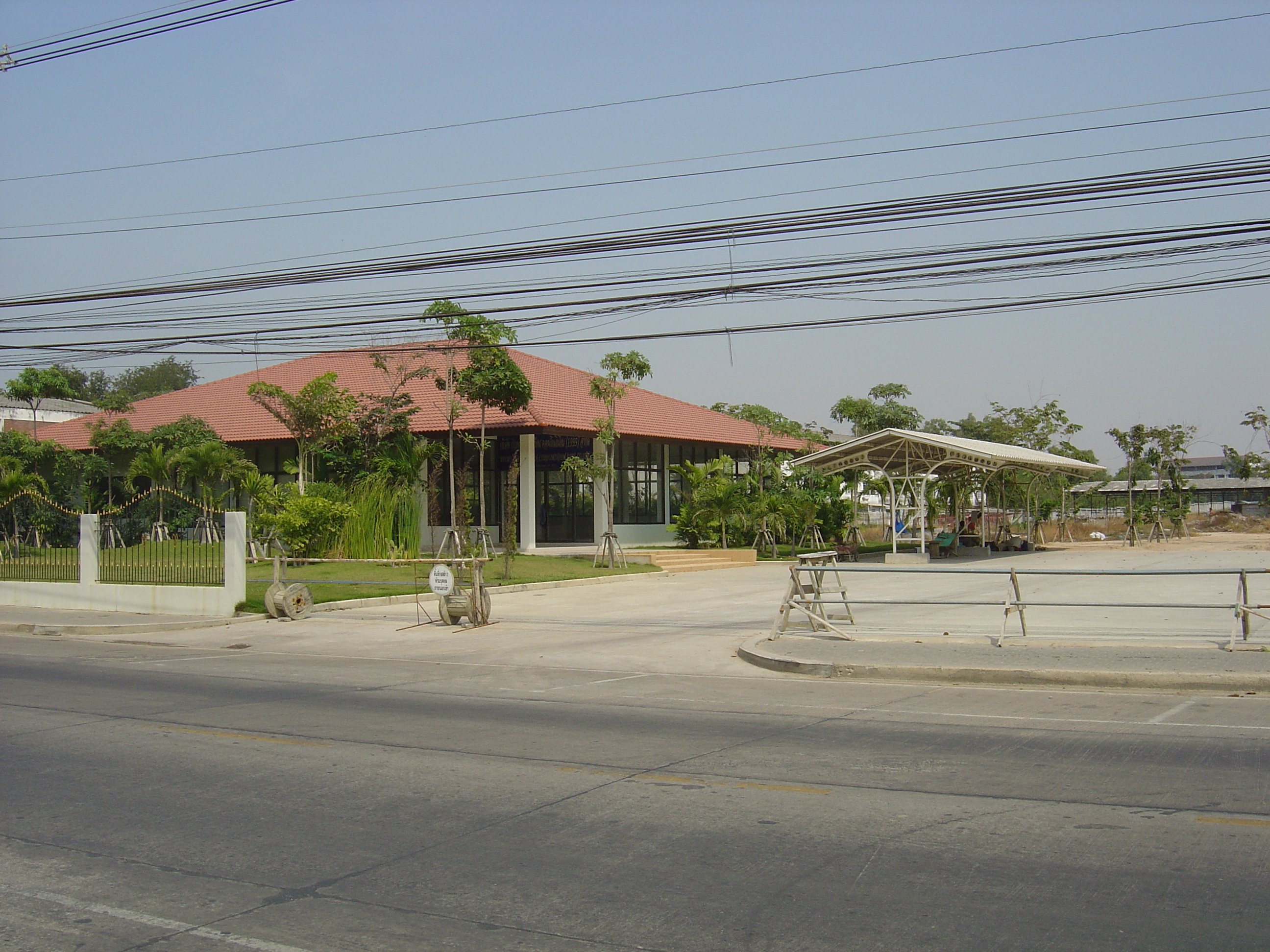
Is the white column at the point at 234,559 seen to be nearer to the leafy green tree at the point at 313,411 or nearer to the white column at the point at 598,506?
the leafy green tree at the point at 313,411

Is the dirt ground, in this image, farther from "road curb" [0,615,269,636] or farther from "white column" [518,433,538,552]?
"road curb" [0,615,269,636]

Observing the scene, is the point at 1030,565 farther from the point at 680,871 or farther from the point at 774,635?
the point at 680,871

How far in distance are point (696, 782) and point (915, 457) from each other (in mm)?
28470

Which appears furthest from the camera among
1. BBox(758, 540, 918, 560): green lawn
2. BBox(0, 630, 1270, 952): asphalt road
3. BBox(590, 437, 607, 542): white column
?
BBox(758, 540, 918, 560): green lawn

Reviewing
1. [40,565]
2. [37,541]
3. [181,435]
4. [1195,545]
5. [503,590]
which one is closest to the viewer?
[40,565]

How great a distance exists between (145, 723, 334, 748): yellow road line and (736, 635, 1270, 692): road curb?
6.29 m

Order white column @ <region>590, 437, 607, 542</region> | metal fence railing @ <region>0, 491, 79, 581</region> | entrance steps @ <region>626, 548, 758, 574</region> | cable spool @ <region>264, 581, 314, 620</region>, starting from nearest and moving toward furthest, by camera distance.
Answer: cable spool @ <region>264, 581, 314, 620</region>
metal fence railing @ <region>0, 491, 79, 581</region>
entrance steps @ <region>626, 548, 758, 574</region>
white column @ <region>590, 437, 607, 542</region>

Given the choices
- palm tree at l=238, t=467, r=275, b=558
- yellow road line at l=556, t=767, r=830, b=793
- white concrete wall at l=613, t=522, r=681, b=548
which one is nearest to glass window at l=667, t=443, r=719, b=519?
white concrete wall at l=613, t=522, r=681, b=548

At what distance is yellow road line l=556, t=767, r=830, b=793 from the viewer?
7387 mm

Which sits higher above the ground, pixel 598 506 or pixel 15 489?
pixel 15 489

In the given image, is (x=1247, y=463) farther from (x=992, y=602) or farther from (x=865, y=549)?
(x=992, y=602)

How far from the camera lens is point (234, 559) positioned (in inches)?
864

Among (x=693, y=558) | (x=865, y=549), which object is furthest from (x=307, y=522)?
(x=865, y=549)

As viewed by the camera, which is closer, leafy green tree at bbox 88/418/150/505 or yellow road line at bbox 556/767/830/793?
yellow road line at bbox 556/767/830/793
